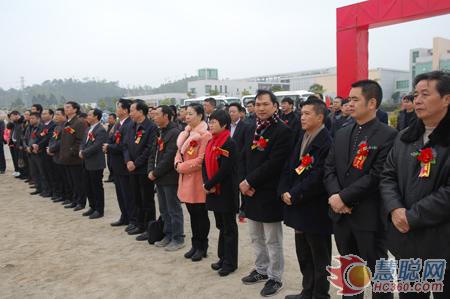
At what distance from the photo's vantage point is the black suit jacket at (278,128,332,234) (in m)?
2.86

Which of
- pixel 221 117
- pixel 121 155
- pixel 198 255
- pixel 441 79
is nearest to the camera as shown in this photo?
pixel 441 79

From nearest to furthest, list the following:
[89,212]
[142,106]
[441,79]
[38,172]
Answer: [441,79] → [142,106] → [89,212] → [38,172]

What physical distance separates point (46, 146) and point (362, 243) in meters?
6.84

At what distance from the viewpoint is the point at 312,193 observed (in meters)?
2.86

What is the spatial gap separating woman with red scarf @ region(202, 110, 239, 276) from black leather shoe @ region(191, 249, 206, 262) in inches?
17.4

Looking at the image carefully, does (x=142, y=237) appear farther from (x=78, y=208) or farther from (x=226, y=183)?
(x=78, y=208)

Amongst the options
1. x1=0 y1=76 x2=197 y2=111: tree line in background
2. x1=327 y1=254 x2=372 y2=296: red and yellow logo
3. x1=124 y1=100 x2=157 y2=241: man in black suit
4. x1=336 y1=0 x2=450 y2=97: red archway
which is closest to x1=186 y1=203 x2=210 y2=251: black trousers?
x1=124 y1=100 x2=157 y2=241: man in black suit

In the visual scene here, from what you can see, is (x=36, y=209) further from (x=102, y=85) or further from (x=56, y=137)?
(x=102, y=85)

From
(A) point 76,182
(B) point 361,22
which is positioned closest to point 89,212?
(A) point 76,182

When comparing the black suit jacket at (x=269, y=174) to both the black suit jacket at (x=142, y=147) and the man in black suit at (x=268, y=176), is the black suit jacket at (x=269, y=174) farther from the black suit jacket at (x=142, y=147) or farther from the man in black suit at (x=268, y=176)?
the black suit jacket at (x=142, y=147)

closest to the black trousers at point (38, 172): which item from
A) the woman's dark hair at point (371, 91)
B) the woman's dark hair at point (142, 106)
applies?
the woman's dark hair at point (142, 106)

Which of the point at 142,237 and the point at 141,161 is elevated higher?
the point at 141,161

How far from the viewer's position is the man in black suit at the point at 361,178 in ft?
8.15

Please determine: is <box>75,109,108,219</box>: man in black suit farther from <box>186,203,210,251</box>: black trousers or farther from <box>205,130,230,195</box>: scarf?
<box>205,130,230,195</box>: scarf
